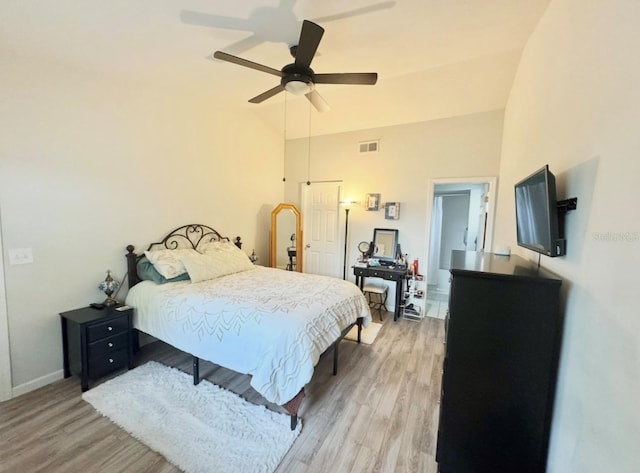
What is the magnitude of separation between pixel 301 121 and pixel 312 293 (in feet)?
10.7

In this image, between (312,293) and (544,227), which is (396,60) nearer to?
(544,227)

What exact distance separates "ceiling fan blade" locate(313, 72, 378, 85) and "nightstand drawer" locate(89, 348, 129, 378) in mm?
3092

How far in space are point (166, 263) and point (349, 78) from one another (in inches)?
103

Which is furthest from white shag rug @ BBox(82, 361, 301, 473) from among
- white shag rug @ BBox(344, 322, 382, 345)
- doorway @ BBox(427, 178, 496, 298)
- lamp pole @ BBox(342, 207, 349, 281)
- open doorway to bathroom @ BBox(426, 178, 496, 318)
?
doorway @ BBox(427, 178, 496, 298)

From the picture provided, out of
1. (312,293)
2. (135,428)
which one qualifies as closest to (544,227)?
(312,293)

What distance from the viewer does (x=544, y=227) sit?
1.39 metres

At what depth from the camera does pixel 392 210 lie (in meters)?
4.29

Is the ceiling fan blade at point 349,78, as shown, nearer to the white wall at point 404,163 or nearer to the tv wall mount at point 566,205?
the tv wall mount at point 566,205

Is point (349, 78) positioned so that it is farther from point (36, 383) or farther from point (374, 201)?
point (36, 383)

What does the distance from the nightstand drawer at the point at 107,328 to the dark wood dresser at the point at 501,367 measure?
2.79 m

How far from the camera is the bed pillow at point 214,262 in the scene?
9.89 feet

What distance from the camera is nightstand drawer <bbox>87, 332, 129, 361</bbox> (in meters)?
2.32

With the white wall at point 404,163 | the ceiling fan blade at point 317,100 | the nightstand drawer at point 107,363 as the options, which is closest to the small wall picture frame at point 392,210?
the white wall at point 404,163

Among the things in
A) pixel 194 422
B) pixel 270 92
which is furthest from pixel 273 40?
pixel 194 422
